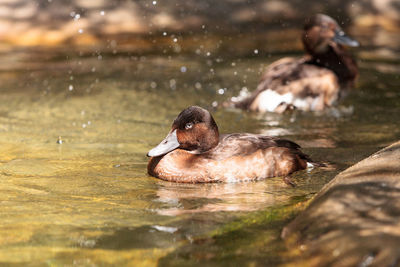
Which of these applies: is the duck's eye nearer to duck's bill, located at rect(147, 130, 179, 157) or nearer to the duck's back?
duck's bill, located at rect(147, 130, 179, 157)

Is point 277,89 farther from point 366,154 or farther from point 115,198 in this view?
point 115,198

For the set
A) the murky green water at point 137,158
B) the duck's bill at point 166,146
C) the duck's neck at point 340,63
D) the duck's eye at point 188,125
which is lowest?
the murky green water at point 137,158

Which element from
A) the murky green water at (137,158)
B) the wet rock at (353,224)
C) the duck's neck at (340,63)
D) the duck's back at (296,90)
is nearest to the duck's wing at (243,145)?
the murky green water at (137,158)

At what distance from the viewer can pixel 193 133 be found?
599 cm

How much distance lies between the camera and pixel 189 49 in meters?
13.3

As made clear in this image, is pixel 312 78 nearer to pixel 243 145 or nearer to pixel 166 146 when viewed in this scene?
pixel 243 145

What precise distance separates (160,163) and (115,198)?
74cm

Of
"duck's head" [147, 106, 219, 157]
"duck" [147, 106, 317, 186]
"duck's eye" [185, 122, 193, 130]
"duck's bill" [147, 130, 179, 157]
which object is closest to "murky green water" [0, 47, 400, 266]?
"duck" [147, 106, 317, 186]

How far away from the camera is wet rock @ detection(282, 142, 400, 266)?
368 centimetres

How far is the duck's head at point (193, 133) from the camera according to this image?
19.5 feet

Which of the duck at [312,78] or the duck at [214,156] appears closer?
the duck at [214,156]

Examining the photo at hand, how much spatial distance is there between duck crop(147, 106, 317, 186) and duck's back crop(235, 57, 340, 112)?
107 inches

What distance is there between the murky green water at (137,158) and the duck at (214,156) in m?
0.11

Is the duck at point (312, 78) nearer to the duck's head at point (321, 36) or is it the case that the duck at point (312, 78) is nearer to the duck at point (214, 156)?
the duck's head at point (321, 36)
